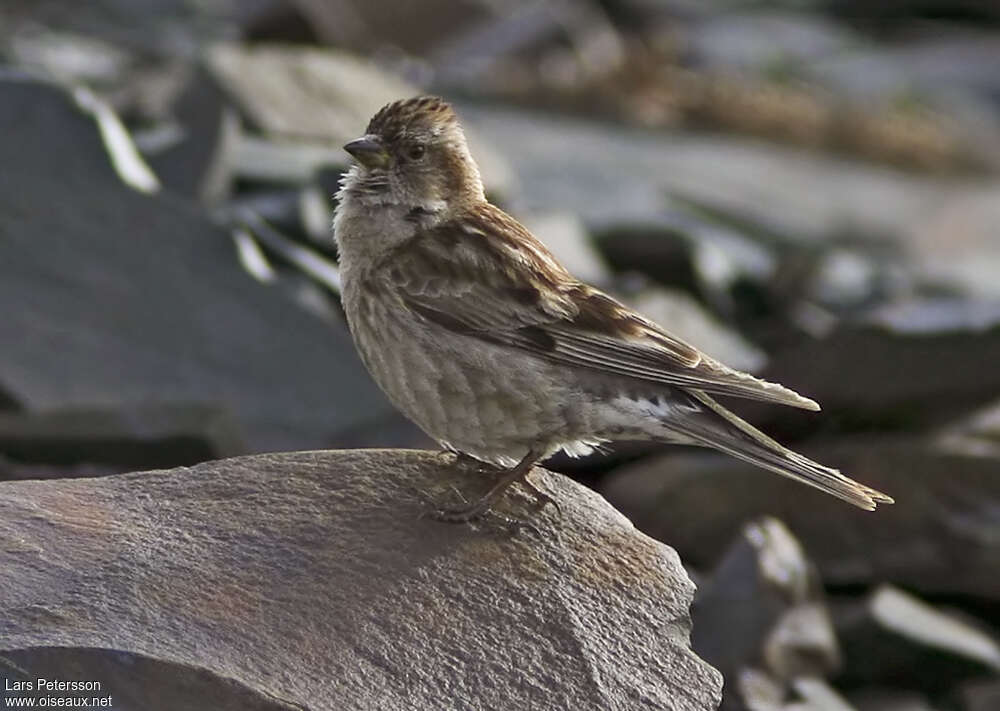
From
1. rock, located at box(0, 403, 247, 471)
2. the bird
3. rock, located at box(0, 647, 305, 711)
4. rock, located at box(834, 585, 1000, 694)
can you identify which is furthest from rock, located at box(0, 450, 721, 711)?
rock, located at box(834, 585, 1000, 694)

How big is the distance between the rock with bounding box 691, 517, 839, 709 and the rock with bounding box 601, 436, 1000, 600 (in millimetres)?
632

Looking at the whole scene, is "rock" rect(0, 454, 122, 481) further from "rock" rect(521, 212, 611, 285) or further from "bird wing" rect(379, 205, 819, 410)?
"rock" rect(521, 212, 611, 285)

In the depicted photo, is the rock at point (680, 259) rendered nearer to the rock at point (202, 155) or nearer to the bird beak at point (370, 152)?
the rock at point (202, 155)

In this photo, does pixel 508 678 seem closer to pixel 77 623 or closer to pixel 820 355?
pixel 77 623

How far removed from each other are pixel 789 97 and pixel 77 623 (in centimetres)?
1288

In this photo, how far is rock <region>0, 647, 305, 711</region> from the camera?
4129mm

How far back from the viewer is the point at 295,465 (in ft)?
16.9

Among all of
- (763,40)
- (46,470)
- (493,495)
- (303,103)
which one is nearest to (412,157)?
(493,495)

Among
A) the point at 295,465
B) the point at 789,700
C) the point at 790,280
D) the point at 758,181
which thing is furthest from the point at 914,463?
the point at 758,181

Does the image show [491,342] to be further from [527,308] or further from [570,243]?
[570,243]

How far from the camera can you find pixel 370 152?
222 inches

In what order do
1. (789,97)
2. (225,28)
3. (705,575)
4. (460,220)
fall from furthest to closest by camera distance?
(789,97) → (225,28) → (705,575) → (460,220)

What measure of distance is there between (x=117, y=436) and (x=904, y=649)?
3163 millimetres

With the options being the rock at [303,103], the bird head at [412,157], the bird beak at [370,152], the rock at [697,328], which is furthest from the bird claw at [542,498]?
the rock at [303,103]
